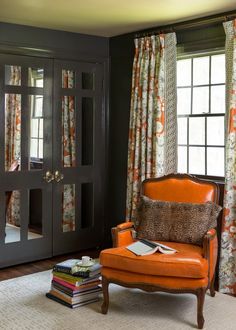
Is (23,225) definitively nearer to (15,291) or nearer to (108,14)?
(15,291)

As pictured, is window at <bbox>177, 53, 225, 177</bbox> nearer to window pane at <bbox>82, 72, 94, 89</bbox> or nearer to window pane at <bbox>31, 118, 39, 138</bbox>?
window pane at <bbox>82, 72, 94, 89</bbox>

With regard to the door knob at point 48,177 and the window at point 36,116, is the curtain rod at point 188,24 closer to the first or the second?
the window at point 36,116

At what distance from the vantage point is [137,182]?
16.4ft

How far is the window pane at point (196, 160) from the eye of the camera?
15.5ft

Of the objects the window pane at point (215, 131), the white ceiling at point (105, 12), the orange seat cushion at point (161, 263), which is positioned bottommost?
the orange seat cushion at point (161, 263)

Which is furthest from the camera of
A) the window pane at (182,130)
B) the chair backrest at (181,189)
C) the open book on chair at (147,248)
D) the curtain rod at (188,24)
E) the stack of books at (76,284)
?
the window pane at (182,130)

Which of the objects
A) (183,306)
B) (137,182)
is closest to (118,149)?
(137,182)

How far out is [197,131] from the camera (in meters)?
4.73

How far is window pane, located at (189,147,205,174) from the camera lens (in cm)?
471

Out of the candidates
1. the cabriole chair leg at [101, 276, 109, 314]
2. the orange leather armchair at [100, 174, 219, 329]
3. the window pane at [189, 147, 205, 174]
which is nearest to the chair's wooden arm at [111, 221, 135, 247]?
the orange leather armchair at [100, 174, 219, 329]

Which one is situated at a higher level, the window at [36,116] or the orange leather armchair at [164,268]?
the window at [36,116]

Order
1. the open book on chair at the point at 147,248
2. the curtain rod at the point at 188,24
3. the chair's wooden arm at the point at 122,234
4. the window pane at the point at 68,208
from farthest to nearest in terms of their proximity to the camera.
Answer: the window pane at the point at 68,208 → the curtain rod at the point at 188,24 → the chair's wooden arm at the point at 122,234 → the open book on chair at the point at 147,248

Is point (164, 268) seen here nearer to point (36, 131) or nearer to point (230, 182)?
point (230, 182)

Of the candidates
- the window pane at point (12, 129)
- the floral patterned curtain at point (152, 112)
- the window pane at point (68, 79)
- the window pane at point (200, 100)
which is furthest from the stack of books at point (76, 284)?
the window pane at point (68, 79)
